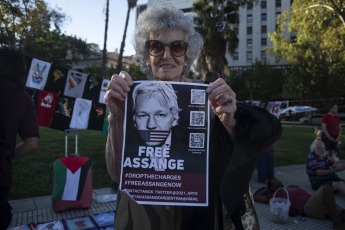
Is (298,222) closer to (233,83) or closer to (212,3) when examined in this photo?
(212,3)

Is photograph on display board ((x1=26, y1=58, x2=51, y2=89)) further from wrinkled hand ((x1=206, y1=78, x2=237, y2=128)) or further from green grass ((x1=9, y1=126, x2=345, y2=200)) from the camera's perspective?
wrinkled hand ((x1=206, y1=78, x2=237, y2=128))

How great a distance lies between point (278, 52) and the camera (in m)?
24.8

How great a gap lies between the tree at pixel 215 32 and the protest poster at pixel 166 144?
1423 cm

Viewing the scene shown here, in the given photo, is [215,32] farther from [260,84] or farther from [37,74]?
[260,84]

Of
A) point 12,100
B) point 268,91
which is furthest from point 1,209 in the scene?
point 268,91

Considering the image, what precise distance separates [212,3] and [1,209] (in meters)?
15.9

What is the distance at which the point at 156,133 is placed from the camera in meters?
1.13

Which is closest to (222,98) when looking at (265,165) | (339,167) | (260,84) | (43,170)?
(339,167)

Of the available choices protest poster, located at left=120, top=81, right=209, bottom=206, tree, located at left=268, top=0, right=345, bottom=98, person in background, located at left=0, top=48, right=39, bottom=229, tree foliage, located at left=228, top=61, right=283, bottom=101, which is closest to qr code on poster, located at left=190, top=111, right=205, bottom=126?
protest poster, located at left=120, top=81, right=209, bottom=206

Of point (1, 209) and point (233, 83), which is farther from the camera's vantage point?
point (233, 83)

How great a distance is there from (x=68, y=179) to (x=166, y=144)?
359 centimetres

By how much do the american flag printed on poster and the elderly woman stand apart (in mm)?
124

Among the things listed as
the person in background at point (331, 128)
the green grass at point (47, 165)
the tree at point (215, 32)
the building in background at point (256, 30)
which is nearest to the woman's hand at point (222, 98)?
the green grass at point (47, 165)

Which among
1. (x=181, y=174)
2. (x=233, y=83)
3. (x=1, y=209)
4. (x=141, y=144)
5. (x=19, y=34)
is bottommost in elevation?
(x=1, y=209)
